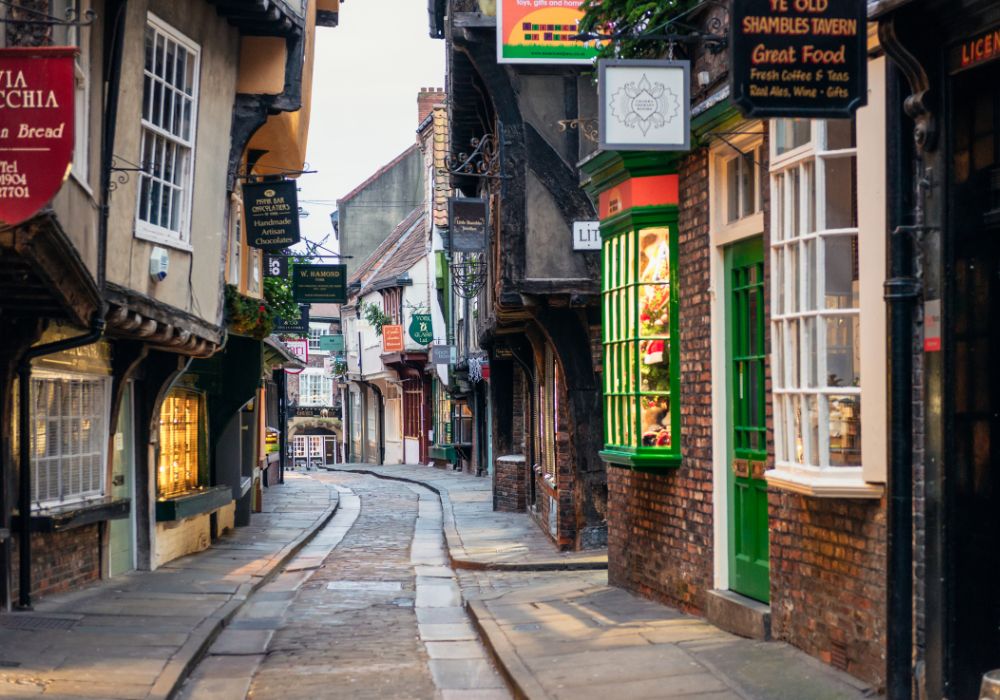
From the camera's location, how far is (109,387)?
1446cm

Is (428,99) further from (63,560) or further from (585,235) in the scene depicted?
(63,560)

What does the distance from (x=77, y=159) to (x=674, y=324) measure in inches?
202

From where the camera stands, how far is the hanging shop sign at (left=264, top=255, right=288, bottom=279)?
2372 cm

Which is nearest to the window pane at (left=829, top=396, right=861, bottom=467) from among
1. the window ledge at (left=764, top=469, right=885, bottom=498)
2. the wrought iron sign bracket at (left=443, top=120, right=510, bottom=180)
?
the window ledge at (left=764, top=469, right=885, bottom=498)

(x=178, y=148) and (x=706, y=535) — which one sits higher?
(x=178, y=148)

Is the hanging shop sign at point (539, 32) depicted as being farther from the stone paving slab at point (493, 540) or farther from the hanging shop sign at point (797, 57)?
the hanging shop sign at point (797, 57)

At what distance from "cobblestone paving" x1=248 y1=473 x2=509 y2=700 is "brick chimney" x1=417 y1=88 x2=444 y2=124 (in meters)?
26.7

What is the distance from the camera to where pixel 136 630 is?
36.2ft

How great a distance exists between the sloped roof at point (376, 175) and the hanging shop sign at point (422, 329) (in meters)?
13.8

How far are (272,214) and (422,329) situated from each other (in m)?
23.2

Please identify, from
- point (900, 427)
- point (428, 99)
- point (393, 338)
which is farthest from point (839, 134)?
point (393, 338)

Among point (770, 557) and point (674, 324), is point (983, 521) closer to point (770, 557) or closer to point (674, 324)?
point (770, 557)

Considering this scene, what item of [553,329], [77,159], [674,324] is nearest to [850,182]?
[674,324]

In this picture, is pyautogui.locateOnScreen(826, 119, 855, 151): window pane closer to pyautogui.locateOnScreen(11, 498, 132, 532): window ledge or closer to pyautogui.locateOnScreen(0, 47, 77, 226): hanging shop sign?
pyautogui.locateOnScreen(0, 47, 77, 226): hanging shop sign
